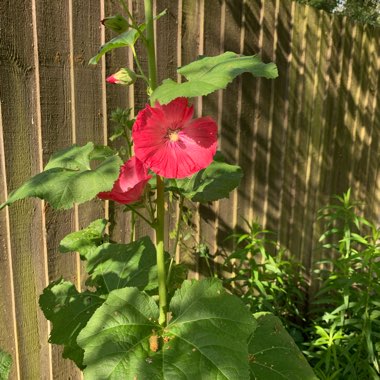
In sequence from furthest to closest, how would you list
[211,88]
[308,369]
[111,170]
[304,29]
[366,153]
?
[366,153] < [304,29] < [308,369] < [111,170] < [211,88]

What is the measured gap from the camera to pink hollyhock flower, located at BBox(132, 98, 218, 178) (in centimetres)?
99

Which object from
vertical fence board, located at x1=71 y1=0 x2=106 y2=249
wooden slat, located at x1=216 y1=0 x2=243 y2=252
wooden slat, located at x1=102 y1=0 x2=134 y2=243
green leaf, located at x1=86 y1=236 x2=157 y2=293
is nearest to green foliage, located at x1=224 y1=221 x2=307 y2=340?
wooden slat, located at x1=216 y1=0 x2=243 y2=252

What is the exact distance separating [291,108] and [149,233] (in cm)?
134

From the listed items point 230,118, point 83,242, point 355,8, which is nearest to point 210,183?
point 83,242

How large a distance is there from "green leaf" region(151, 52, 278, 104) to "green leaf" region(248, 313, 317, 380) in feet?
2.50

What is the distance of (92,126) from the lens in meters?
2.07

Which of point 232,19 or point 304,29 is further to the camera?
point 304,29

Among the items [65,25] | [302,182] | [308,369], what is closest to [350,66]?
[302,182]

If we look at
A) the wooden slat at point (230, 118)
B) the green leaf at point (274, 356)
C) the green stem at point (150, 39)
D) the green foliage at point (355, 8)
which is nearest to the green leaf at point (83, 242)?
the green leaf at point (274, 356)

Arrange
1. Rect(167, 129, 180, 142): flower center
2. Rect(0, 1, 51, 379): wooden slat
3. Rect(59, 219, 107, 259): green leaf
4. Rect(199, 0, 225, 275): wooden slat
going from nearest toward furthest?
Rect(167, 129, 180, 142): flower center → Rect(59, 219, 107, 259): green leaf → Rect(0, 1, 51, 379): wooden slat → Rect(199, 0, 225, 275): wooden slat

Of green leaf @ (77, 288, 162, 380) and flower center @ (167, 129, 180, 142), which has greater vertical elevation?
flower center @ (167, 129, 180, 142)

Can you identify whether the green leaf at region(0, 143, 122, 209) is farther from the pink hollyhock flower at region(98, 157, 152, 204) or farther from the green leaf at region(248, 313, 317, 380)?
the green leaf at region(248, 313, 317, 380)

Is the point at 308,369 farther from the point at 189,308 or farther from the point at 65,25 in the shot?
the point at 65,25

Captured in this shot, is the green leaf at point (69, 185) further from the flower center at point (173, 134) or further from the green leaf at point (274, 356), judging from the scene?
the green leaf at point (274, 356)
